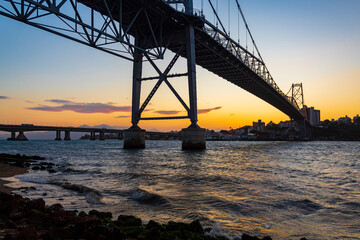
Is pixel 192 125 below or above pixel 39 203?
above

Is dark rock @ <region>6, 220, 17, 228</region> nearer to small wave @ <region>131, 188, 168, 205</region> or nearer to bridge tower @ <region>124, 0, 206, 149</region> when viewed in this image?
small wave @ <region>131, 188, 168, 205</region>

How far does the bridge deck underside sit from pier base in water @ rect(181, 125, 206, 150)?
8.44 m

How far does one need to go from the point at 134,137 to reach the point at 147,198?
70.8ft

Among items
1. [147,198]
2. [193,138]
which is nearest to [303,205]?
[147,198]

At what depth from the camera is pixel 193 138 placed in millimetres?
24641

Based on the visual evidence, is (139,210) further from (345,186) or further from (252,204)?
(345,186)

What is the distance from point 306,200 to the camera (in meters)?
6.37

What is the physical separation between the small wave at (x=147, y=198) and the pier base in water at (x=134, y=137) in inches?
817

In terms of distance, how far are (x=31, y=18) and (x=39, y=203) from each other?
1164 cm

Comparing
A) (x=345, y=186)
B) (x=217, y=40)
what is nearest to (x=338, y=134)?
(x=217, y=40)

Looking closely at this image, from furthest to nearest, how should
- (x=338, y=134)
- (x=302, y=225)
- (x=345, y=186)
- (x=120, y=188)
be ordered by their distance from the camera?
(x=338, y=134), (x=345, y=186), (x=120, y=188), (x=302, y=225)

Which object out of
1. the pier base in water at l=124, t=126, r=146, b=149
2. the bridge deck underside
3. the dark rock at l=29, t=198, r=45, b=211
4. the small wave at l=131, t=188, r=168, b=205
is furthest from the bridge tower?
the dark rock at l=29, t=198, r=45, b=211

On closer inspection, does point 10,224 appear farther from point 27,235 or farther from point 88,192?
point 88,192

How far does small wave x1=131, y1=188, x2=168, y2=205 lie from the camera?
20.4 ft
